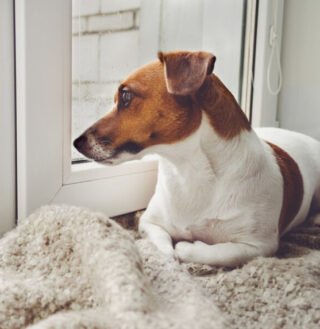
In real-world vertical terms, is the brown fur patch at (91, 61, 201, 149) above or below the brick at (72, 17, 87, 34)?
below

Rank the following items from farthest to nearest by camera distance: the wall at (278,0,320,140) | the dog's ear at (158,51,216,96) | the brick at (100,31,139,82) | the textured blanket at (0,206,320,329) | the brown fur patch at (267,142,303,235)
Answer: the wall at (278,0,320,140) < the brick at (100,31,139,82) < the brown fur patch at (267,142,303,235) < the dog's ear at (158,51,216,96) < the textured blanket at (0,206,320,329)

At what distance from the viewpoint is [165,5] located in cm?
155

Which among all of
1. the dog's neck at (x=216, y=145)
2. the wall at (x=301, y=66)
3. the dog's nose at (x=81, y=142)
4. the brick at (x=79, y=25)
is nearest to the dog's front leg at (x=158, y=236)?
the dog's neck at (x=216, y=145)

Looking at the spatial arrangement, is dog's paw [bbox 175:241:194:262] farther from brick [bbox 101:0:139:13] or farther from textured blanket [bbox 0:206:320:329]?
brick [bbox 101:0:139:13]

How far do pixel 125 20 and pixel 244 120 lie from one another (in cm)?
54

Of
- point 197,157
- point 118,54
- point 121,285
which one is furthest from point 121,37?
point 121,285

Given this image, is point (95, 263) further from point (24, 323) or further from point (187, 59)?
point (187, 59)

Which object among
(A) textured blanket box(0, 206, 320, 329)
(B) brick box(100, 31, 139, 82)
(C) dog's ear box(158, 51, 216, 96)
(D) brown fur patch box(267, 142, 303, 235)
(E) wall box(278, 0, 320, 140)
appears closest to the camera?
(A) textured blanket box(0, 206, 320, 329)

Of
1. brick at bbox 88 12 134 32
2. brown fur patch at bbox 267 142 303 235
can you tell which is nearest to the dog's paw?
brown fur patch at bbox 267 142 303 235

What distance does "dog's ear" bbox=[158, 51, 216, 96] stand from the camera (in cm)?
100

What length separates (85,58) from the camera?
1269mm

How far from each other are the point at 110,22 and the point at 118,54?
105 millimetres

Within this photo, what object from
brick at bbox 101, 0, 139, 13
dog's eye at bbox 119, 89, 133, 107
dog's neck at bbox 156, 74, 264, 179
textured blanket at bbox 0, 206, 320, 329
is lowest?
textured blanket at bbox 0, 206, 320, 329

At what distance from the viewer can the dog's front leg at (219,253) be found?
1020 millimetres
